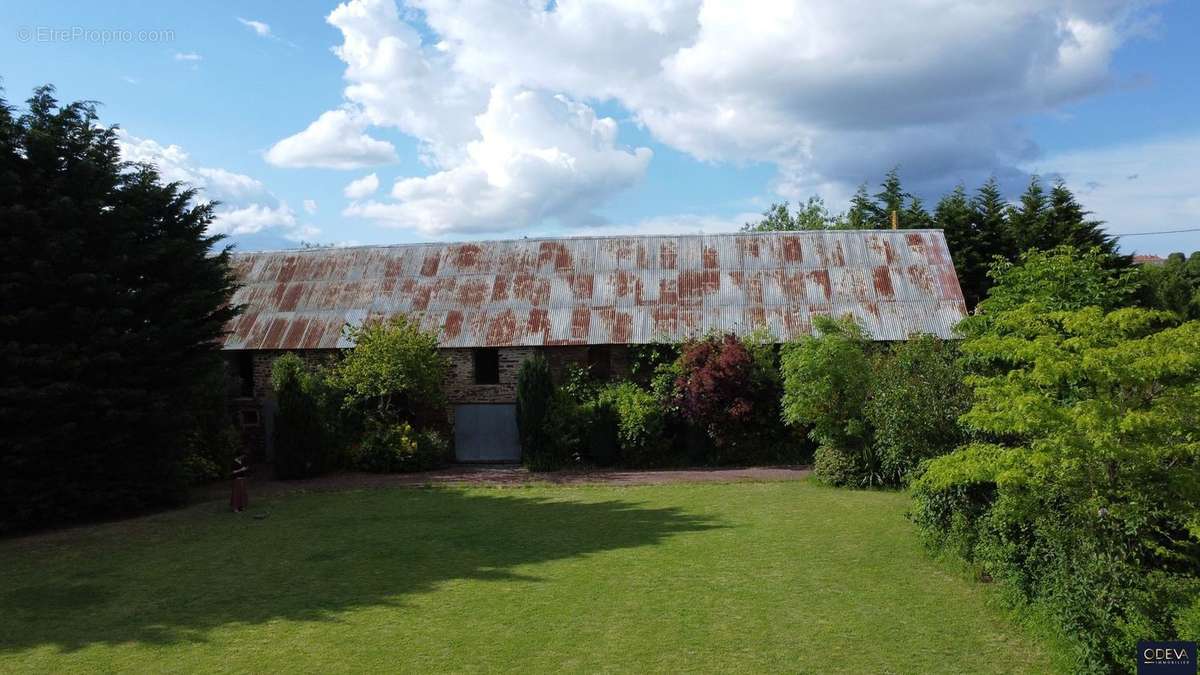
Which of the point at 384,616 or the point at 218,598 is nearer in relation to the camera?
the point at 384,616

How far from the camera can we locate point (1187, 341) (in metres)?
7.75

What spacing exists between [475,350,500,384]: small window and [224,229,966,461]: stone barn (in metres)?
0.04

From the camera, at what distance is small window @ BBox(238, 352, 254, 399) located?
2488 cm

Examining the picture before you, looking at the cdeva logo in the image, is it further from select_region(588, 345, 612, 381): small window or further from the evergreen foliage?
select_region(588, 345, 612, 381): small window

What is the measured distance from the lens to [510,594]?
10.2m

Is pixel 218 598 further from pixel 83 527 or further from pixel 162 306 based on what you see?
pixel 162 306

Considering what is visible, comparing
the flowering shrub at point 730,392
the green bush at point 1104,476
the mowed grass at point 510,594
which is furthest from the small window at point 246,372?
the green bush at point 1104,476

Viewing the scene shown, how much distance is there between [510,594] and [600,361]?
519 inches

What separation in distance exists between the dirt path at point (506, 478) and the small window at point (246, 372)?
4650mm

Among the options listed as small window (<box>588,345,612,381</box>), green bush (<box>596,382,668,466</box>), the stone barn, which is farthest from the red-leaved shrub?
small window (<box>588,345,612,381</box>)

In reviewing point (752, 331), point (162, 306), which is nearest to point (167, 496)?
point (162, 306)

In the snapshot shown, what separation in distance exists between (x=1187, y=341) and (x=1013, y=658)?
332 cm

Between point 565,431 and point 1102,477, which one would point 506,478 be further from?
point 1102,477

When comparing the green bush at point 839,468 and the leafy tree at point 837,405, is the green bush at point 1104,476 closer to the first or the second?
the leafy tree at point 837,405
